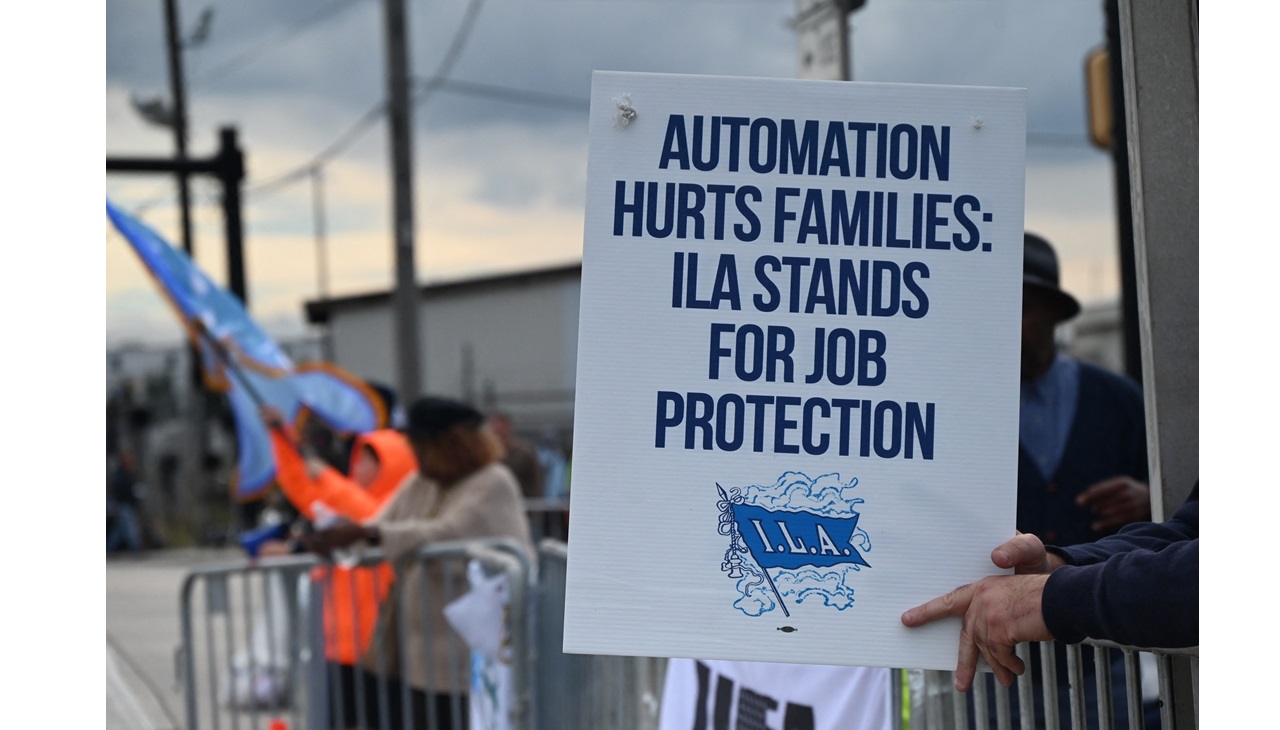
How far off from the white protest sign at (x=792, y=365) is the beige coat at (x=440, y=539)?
11.8 feet

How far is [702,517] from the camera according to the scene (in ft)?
7.09

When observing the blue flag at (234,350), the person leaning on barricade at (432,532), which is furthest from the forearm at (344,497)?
the person leaning on barricade at (432,532)

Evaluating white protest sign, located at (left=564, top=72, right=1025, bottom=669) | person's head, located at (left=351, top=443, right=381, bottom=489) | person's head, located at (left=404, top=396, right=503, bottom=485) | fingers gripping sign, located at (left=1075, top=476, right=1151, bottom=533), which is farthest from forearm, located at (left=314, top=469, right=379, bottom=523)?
white protest sign, located at (left=564, top=72, right=1025, bottom=669)

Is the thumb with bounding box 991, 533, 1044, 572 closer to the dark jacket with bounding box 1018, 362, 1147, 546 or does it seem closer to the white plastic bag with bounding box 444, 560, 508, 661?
the dark jacket with bounding box 1018, 362, 1147, 546

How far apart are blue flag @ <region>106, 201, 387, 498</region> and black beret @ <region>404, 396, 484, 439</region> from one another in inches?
45.0

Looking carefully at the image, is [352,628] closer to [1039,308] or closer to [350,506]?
[350,506]

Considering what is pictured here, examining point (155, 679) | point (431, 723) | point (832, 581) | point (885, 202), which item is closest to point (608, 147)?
point (885, 202)

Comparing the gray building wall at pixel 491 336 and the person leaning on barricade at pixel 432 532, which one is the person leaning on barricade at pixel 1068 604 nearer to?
the person leaning on barricade at pixel 432 532

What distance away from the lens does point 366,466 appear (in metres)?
7.09

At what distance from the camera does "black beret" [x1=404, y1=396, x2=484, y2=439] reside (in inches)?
236

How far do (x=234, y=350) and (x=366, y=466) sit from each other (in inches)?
35.0

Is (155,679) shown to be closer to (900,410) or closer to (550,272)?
(900,410)

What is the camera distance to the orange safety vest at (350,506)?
237 inches

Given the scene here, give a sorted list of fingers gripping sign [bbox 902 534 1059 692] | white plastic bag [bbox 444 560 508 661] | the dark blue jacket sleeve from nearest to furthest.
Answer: the dark blue jacket sleeve < fingers gripping sign [bbox 902 534 1059 692] < white plastic bag [bbox 444 560 508 661]
